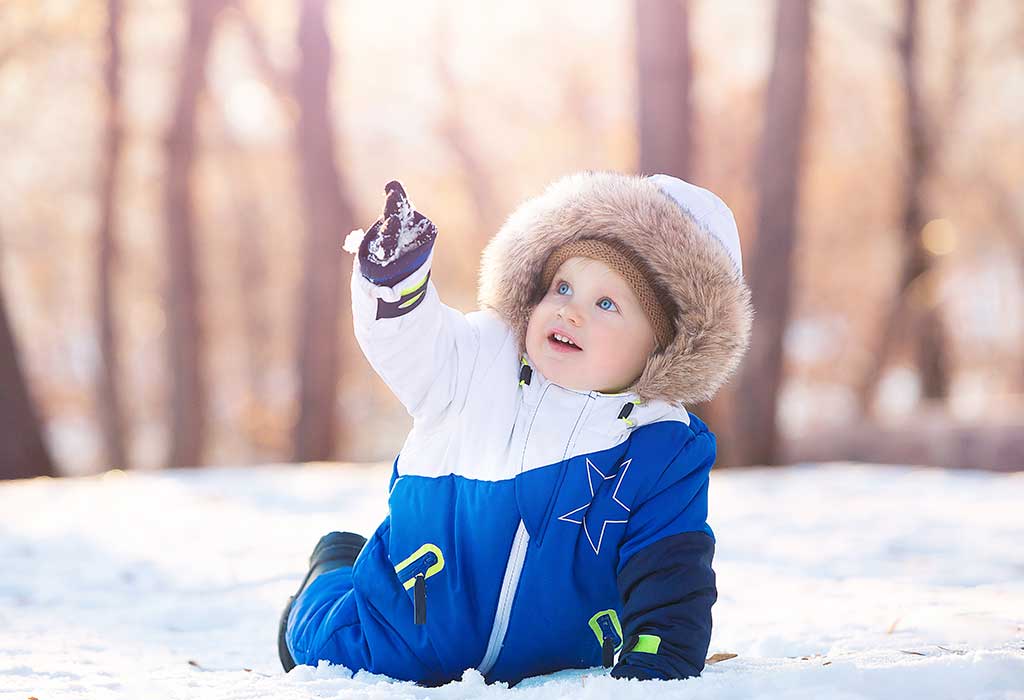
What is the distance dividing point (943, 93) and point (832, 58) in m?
1.82

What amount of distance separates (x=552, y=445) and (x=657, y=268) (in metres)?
0.40

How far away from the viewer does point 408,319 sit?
73.1 inches

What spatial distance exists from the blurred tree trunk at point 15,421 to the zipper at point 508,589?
4.91 metres

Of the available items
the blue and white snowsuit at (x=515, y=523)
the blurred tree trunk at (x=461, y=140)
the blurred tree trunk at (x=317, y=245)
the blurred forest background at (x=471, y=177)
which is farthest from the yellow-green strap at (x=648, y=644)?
the blurred tree trunk at (x=461, y=140)

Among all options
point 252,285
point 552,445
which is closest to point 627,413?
point 552,445

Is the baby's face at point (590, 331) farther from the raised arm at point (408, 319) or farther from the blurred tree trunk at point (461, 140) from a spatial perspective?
the blurred tree trunk at point (461, 140)

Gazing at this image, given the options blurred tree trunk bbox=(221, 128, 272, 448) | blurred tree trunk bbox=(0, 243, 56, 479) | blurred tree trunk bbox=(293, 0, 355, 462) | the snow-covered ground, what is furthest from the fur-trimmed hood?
blurred tree trunk bbox=(221, 128, 272, 448)

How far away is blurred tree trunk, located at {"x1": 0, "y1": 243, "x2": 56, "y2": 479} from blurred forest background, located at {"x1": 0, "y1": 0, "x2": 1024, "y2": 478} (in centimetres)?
2

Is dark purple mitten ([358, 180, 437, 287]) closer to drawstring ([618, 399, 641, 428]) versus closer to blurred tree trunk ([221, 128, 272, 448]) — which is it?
drawstring ([618, 399, 641, 428])

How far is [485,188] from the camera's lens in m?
14.6

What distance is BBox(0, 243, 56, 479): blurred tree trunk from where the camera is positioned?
588cm

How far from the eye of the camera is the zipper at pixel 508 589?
6.14 feet

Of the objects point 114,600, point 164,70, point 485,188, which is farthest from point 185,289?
point 114,600

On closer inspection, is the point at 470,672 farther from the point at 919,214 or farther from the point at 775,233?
the point at 919,214
